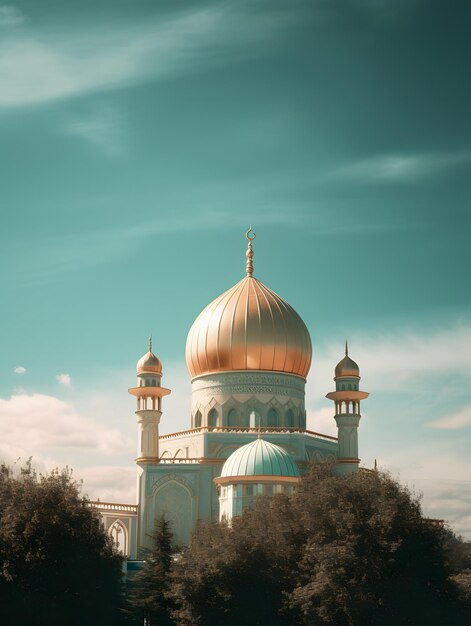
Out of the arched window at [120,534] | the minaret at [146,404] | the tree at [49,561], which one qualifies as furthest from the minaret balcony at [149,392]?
the tree at [49,561]

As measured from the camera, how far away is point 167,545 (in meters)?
47.5

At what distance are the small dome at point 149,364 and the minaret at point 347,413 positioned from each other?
30.0 feet

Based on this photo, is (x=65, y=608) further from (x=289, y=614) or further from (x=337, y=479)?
(x=337, y=479)

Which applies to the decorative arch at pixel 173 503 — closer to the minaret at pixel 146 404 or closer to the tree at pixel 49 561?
the minaret at pixel 146 404

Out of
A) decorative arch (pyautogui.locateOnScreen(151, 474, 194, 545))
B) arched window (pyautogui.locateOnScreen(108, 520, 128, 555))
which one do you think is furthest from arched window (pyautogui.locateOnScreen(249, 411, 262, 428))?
arched window (pyautogui.locateOnScreen(108, 520, 128, 555))

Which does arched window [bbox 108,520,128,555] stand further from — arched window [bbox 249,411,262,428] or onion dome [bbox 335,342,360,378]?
onion dome [bbox 335,342,360,378]

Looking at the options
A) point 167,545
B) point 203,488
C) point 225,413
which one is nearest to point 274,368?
point 225,413

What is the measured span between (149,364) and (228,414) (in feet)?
16.5

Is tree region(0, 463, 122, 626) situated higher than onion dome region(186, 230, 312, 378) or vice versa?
onion dome region(186, 230, 312, 378)

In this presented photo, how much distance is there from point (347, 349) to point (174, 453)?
10.9 meters

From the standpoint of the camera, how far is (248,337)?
6181 cm

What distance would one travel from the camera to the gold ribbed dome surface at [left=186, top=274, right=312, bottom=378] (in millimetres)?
61781

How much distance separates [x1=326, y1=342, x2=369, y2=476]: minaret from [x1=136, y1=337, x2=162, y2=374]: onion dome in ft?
30.0

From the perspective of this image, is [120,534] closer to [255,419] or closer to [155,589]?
[255,419]
